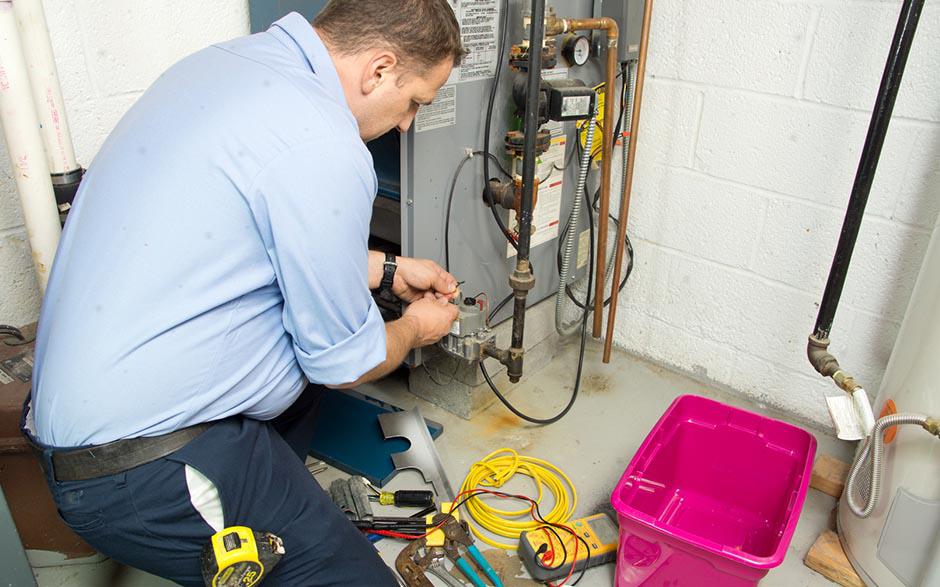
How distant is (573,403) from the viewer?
1914 millimetres

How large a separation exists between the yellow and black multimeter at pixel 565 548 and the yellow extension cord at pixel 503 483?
5cm

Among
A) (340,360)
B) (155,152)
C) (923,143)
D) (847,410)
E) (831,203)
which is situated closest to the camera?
(155,152)

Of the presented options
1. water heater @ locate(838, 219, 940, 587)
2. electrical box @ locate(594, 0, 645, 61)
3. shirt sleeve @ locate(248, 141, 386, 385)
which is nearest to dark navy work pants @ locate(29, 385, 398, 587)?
shirt sleeve @ locate(248, 141, 386, 385)

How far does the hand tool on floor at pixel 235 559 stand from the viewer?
3.22 feet

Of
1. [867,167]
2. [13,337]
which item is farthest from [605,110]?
[13,337]

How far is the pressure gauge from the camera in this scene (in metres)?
1.60

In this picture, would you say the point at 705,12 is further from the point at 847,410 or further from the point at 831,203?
the point at 847,410

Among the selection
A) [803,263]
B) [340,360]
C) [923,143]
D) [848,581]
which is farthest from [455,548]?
[923,143]

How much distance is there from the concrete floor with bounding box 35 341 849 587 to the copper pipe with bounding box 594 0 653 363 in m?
0.15

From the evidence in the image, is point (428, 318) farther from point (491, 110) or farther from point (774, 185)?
point (774, 185)

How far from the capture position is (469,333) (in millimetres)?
1615

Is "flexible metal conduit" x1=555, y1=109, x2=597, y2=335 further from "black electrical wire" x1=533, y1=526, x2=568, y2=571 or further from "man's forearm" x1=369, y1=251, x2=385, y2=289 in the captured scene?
"black electrical wire" x1=533, y1=526, x2=568, y2=571

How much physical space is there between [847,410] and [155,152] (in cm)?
127

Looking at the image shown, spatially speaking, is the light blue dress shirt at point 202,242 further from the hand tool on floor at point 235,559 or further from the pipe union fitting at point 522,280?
the pipe union fitting at point 522,280
